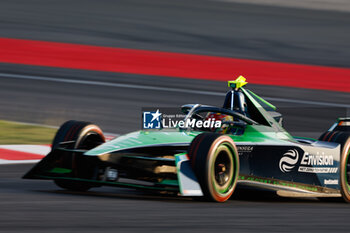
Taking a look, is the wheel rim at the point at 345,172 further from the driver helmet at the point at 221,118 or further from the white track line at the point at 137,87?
the white track line at the point at 137,87

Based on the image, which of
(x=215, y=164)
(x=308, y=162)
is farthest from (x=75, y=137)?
(x=308, y=162)

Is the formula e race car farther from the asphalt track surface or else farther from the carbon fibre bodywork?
the asphalt track surface

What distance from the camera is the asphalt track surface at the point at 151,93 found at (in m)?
6.55

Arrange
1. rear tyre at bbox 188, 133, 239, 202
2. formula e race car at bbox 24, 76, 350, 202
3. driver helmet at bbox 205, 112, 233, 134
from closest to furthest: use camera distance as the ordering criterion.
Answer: rear tyre at bbox 188, 133, 239, 202
formula e race car at bbox 24, 76, 350, 202
driver helmet at bbox 205, 112, 233, 134

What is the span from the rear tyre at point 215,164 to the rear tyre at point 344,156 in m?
1.54

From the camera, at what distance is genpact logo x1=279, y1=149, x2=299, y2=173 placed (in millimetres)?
8172

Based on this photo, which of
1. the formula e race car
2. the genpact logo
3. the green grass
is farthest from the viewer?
the green grass

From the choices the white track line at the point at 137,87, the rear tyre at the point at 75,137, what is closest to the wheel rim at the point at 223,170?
the rear tyre at the point at 75,137

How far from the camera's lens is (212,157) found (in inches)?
288

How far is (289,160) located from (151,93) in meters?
9.05

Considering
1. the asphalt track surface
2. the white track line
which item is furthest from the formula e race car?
the white track line

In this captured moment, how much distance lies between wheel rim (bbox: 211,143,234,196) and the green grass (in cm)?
511

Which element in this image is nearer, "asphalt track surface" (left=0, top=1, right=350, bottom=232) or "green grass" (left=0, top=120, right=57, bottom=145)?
"asphalt track surface" (left=0, top=1, right=350, bottom=232)

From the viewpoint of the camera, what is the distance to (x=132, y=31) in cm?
2467
